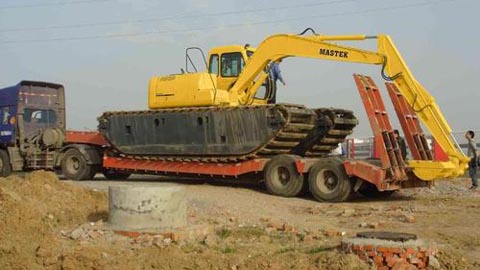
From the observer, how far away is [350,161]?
15047mm

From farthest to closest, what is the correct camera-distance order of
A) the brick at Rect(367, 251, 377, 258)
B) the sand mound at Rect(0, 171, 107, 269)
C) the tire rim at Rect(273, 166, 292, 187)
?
1. the tire rim at Rect(273, 166, 292, 187)
2. the sand mound at Rect(0, 171, 107, 269)
3. the brick at Rect(367, 251, 377, 258)

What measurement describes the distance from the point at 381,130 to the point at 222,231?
6.45 m

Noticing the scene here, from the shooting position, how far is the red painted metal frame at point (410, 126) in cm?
1564

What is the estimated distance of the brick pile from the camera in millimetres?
7324

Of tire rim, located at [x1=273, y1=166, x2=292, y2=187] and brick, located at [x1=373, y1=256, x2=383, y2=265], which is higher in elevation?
tire rim, located at [x1=273, y1=166, x2=292, y2=187]

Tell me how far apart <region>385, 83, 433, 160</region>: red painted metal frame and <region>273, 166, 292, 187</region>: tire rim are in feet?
9.92

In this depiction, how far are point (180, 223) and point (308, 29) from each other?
908 cm

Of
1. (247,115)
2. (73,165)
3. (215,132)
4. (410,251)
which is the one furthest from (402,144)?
(73,165)

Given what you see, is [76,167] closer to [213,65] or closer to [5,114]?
[5,114]

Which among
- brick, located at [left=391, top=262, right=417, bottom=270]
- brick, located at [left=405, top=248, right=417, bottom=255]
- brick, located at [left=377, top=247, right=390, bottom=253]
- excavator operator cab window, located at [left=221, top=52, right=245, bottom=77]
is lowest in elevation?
brick, located at [left=391, top=262, right=417, bottom=270]

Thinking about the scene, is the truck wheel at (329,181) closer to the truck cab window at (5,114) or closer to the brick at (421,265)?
the brick at (421,265)

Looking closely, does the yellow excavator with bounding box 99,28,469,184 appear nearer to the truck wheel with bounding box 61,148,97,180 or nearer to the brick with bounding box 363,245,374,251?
the truck wheel with bounding box 61,148,97,180

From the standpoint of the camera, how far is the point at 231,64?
19203 millimetres

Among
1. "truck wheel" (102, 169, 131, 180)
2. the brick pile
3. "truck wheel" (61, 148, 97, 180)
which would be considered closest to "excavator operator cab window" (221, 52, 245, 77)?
"truck wheel" (102, 169, 131, 180)
